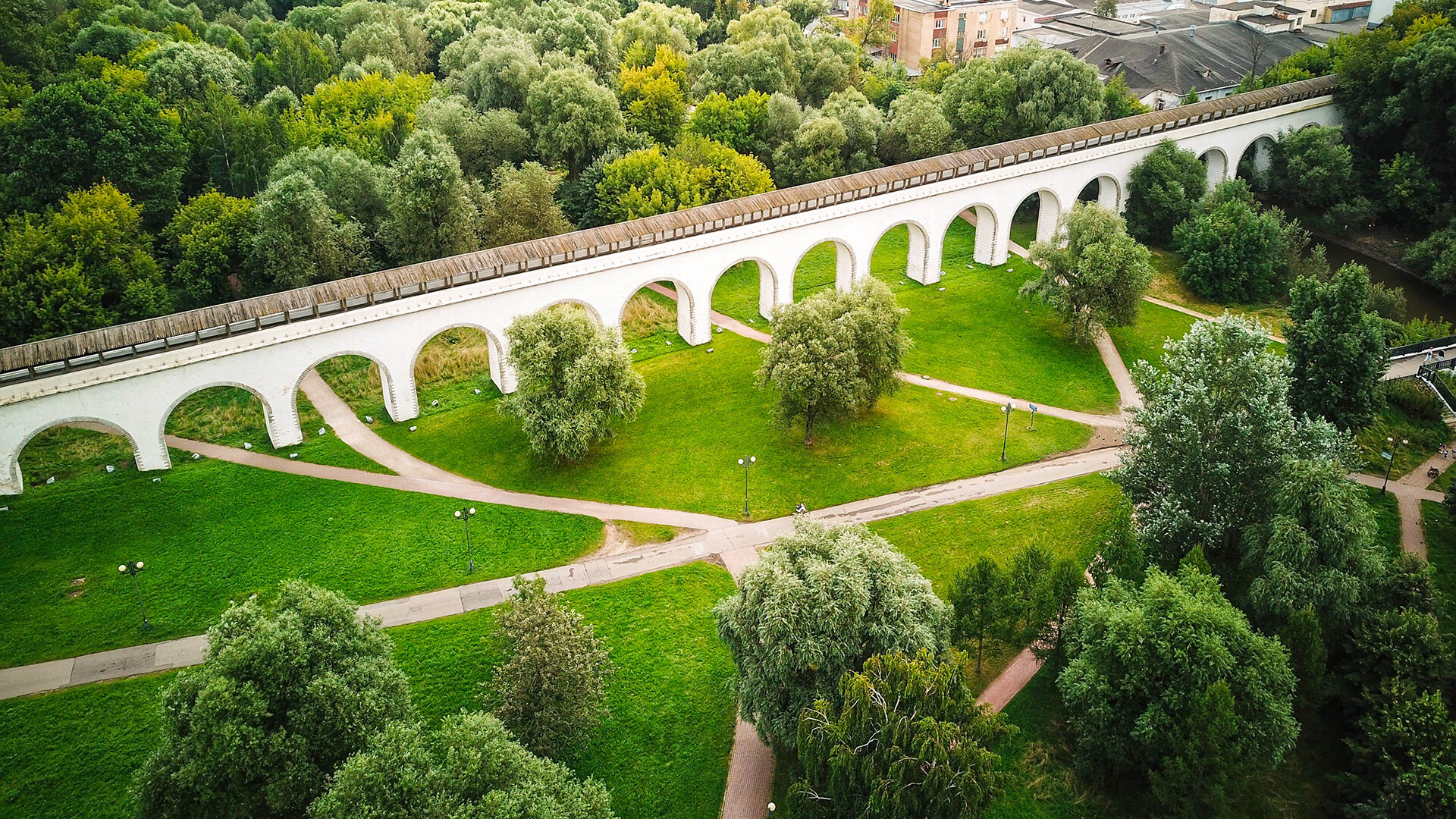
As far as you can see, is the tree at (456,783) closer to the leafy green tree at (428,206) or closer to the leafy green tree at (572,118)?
the leafy green tree at (428,206)

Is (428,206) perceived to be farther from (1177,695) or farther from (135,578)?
(1177,695)

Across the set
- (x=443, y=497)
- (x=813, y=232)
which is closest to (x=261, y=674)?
(x=443, y=497)

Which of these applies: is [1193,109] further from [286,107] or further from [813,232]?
[286,107]

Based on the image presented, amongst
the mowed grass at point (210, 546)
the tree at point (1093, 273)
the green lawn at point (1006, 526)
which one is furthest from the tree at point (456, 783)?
the tree at point (1093, 273)

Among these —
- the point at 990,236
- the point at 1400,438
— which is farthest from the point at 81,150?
the point at 1400,438

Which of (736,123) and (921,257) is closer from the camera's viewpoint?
(921,257)

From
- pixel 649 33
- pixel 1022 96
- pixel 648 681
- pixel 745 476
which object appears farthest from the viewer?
pixel 649 33
